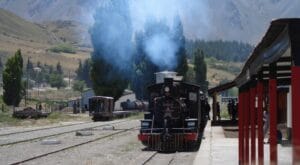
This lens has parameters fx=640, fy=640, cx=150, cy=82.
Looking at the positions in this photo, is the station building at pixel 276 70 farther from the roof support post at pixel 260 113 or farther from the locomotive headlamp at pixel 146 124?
the locomotive headlamp at pixel 146 124

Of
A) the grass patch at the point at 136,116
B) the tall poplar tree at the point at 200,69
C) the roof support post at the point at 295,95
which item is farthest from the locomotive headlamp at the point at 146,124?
the tall poplar tree at the point at 200,69

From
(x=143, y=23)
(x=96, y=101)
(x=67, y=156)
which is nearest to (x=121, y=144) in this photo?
(x=67, y=156)

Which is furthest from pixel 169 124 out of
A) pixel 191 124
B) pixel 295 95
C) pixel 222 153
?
pixel 295 95

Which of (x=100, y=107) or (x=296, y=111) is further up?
(x=100, y=107)

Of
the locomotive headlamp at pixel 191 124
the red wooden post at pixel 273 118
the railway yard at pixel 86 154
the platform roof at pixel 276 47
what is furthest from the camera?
the locomotive headlamp at pixel 191 124

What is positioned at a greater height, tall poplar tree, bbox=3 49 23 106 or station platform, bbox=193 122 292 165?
tall poplar tree, bbox=3 49 23 106

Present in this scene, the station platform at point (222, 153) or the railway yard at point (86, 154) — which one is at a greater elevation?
the station platform at point (222, 153)

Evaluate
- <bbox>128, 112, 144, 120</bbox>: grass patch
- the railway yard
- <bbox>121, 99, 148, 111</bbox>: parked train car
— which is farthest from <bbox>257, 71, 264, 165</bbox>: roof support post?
<bbox>121, 99, 148, 111</bbox>: parked train car

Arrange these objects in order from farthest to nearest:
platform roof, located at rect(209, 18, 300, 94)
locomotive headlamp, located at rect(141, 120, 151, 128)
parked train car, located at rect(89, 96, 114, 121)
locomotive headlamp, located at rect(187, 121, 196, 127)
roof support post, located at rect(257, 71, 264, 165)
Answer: parked train car, located at rect(89, 96, 114, 121) → locomotive headlamp, located at rect(141, 120, 151, 128) → locomotive headlamp, located at rect(187, 121, 196, 127) → roof support post, located at rect(257, 71, 264, 165) → platform roof, located at rect(209, 18, 300, 94)

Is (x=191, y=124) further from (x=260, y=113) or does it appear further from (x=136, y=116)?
(x=136, y=116)

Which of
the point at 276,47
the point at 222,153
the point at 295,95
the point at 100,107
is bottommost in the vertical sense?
the point at 222,153

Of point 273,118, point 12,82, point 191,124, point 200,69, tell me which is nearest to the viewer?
point 273,118

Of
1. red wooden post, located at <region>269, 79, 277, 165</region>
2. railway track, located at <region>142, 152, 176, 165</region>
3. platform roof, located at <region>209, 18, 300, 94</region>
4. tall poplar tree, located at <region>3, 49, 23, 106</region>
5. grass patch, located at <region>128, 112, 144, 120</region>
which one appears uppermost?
tall poplar tree, located at <region>3, 49, 23, 106</region>

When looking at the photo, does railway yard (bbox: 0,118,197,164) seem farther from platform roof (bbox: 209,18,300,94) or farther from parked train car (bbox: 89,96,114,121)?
parked train car (bbox: 89,96,114,121)
